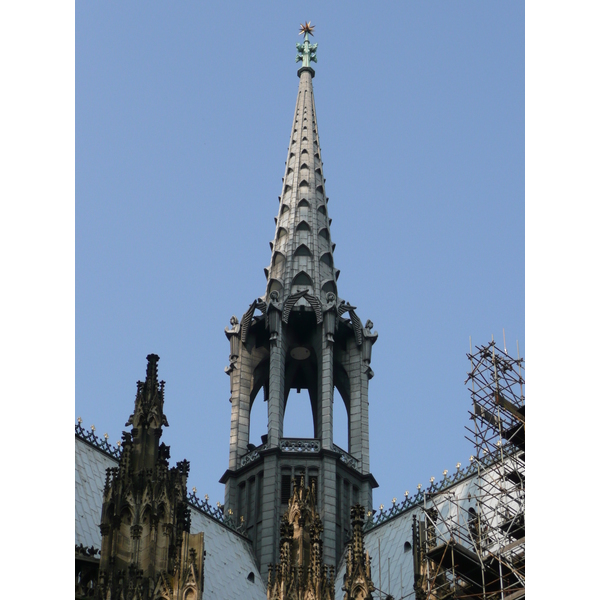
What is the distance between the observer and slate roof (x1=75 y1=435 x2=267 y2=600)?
52.3 meters

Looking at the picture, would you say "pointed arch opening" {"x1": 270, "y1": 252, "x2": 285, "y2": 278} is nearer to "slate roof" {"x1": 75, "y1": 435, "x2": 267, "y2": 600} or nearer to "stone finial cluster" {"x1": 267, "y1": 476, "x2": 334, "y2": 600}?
"slate roof" {"x1": 75, "y1": 435, "x2": 267, "y2": 600}

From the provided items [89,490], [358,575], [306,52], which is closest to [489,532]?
[358,575]

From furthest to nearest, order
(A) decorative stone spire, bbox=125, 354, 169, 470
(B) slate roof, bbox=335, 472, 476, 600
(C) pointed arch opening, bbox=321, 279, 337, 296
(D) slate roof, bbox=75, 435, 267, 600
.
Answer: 1. (C) pointed arch opening, bbox=321, 279, 337, 296
2. (B) slate roof, bbox=335, 472, 476, 600
3. (D) slate roof, bbox=75, 435, 267, 600
4. (A) decorative stone spire, bbox=125, 354, 169, 470

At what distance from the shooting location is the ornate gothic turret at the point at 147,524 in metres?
42.4

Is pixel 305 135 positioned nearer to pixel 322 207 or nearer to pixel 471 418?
pixel 322 207

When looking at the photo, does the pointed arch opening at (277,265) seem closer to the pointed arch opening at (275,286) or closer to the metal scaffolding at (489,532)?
the pointed arch opening at (275,286)

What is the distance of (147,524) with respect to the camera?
1745 inches

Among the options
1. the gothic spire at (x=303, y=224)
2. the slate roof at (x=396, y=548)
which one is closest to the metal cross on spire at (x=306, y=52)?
the gothic spire at (x=303, y=224)

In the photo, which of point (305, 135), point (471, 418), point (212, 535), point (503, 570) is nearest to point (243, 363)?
point (212, 535)

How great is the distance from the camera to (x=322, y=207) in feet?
231

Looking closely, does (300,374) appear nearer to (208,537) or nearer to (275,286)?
(275,286)

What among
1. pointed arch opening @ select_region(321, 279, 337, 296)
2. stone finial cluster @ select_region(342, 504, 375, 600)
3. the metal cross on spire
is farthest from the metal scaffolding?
the metal cross on spire

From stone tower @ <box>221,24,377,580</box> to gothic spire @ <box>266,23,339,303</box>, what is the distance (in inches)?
2.5

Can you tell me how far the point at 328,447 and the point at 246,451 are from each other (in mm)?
3760
